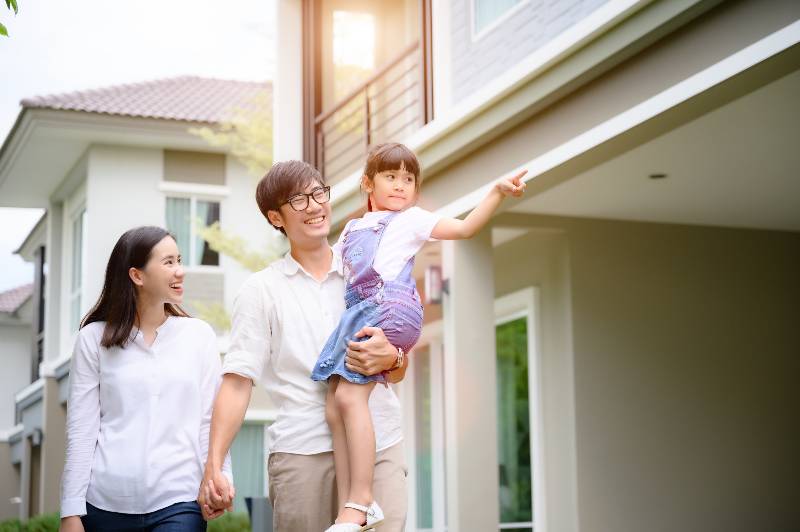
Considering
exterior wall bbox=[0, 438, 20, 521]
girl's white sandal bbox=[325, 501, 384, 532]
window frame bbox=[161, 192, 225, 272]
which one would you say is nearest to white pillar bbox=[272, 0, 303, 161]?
window frame bbox=[161, 192, 225, 272]

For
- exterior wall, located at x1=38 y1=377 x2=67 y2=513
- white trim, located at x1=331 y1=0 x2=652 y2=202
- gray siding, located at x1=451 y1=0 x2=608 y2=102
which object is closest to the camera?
white trim, located at x1=331 y1=0 x2=652 y2=202

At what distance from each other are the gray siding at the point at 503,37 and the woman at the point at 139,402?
387 centimetres

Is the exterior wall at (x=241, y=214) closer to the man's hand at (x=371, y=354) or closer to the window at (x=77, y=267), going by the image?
the window at (x=77, y=267)

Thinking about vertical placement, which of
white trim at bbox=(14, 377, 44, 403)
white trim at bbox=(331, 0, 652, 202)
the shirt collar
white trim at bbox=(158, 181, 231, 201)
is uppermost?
white trim at bbox=(158, 181, 231, 201)

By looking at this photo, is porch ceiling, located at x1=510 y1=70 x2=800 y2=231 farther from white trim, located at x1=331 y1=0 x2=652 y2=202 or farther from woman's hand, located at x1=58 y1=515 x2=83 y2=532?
woman's hand, located at x1=58 y1=515 x2=83 y2=532

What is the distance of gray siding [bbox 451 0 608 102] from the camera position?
7404 mm

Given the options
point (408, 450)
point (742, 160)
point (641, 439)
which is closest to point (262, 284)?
point (742, 160)

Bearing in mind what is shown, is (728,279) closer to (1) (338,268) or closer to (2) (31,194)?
(1) (338,268)

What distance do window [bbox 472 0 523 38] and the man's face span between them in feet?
16.6

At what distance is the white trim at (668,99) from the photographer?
513 cm

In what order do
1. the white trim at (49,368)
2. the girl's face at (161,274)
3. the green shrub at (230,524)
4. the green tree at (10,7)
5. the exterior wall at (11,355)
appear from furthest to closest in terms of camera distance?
the exterior wall at (11,355) < the white trim at (49,368) < the green shrub at (230,524) < the green tree at (10,7) < the girl's face at (161,274)

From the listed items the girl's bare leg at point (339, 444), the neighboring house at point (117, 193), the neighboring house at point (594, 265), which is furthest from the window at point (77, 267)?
the girl's bare leg at point (339, 444)

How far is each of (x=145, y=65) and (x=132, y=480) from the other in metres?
51.8

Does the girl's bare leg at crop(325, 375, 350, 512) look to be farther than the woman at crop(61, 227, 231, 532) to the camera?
No
